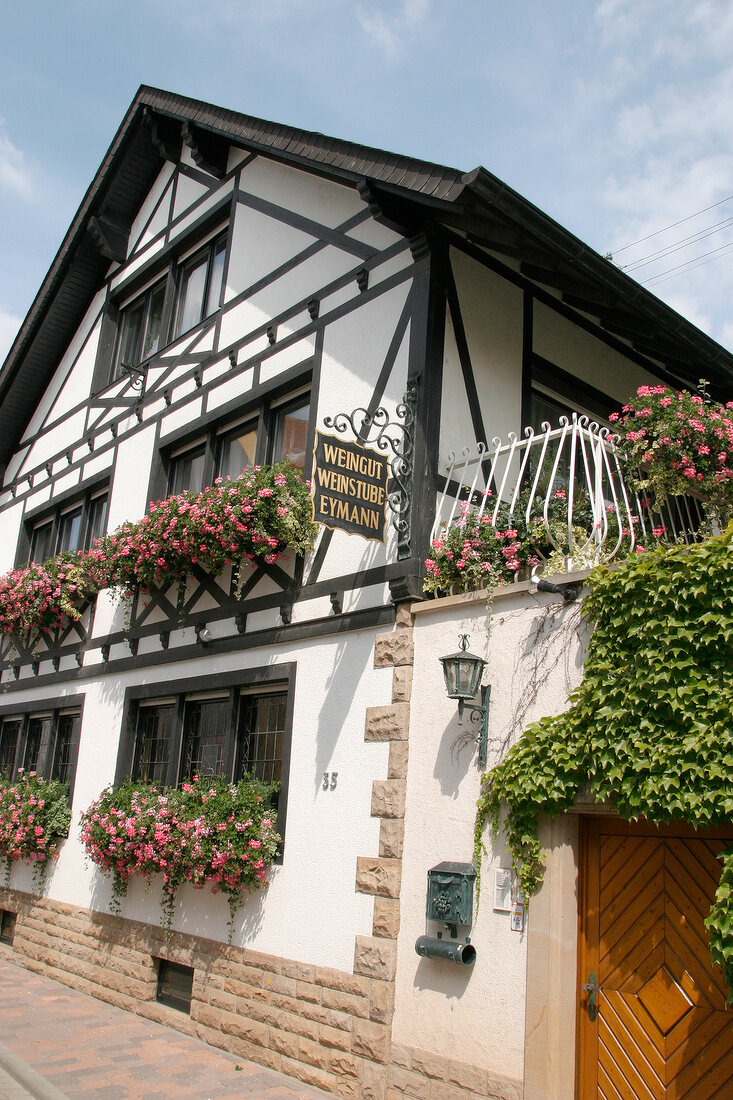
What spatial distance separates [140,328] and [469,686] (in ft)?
29.7

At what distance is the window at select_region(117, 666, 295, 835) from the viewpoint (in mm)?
8234

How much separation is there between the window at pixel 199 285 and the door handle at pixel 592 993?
8224 mm

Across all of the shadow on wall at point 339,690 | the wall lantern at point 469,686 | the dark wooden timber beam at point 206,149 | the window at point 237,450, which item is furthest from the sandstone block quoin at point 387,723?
the dark wooden timber beam at point 206,149

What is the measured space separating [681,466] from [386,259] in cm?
325

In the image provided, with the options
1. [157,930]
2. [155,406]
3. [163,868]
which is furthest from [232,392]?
[157,930]

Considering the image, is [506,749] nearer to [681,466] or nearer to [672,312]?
[681,466]

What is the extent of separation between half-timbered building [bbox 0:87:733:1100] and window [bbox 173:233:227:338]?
5 cm

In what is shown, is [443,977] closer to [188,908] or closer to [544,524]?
[544,524]

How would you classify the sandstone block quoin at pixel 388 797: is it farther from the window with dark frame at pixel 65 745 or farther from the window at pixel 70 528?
the window at pixel 70 528

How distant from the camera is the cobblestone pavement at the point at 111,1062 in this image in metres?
6.50

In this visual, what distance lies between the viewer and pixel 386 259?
8.16 m

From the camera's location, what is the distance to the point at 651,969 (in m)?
5.21

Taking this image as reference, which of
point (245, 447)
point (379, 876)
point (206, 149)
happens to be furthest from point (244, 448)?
point (379, 876)

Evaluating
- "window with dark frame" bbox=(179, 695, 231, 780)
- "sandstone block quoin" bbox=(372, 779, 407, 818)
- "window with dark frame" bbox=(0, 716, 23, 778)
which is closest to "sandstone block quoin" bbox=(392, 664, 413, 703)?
"sandstone block quoin" bbox=(372, 779, 407, 818)
